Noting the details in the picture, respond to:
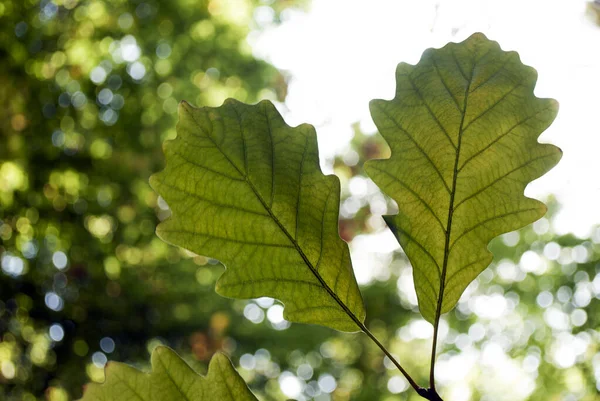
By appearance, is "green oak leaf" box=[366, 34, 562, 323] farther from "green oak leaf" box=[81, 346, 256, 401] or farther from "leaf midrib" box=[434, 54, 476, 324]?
"green oak leaf" box=[81, 346, 256, 401]

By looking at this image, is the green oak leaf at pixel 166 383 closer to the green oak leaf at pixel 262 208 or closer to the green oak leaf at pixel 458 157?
the green oak leaf at pixel 262 208

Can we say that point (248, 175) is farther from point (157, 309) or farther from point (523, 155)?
point (157, 309)

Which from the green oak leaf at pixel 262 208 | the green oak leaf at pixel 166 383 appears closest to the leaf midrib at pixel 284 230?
the green oak leaf at pixel 262 208

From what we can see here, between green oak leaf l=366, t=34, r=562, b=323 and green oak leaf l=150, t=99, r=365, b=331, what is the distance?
75mm

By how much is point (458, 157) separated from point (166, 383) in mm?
392

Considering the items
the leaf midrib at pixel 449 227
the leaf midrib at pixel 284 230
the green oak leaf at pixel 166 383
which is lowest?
the green oak leaf at pixel 166 383

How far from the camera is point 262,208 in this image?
1.96 ft

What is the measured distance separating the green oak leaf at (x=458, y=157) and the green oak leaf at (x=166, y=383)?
225 mm

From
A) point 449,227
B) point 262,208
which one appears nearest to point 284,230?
point 262,208

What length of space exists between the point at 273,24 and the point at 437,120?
434 cm

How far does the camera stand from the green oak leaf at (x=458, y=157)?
1.89 feet

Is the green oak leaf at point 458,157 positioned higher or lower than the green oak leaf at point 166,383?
higher

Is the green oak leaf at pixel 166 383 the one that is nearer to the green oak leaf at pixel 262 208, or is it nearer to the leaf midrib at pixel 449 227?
the green oak leaf at pixel 262 208

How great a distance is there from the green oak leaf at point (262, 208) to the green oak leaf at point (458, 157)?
75 millimetres
